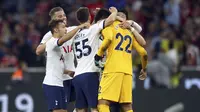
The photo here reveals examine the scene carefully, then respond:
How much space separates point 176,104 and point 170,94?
27 centimetres

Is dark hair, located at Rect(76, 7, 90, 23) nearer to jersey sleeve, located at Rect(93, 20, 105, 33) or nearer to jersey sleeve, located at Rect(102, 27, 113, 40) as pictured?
jersey sleeve, located at Rect(93, 20, 105, 33)

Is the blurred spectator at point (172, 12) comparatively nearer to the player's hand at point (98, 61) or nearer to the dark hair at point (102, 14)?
the dark hair at point (102, 14)

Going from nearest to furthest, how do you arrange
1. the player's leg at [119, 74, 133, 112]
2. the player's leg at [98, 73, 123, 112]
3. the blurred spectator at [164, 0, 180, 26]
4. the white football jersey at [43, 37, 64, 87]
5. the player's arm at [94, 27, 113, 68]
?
1. the player's arm at [94, 27, 113, 68]
2. the player's leg at [98, 73, 123, 112]
3. the player's leg at [119, 74, 133, 112]
4. the white football jersey at [43, 37, 64, 87]
5. the blurred spectator at [164, 0, 180, 26]

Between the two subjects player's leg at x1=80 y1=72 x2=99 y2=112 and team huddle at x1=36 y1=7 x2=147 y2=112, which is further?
player's leg at x1=80 y1=72 x2=99 y2=112

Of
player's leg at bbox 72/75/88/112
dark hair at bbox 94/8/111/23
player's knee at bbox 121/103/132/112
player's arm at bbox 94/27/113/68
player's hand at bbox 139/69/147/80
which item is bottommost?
player's knee at bbox 121/103/132/112

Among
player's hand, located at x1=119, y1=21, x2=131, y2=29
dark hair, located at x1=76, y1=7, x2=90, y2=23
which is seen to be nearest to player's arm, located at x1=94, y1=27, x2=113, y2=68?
player's hand, located at x1=119, y1=21, x2=131, y2=29

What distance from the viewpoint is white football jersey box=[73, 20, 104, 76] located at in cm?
1689

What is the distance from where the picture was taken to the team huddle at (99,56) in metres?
16.6

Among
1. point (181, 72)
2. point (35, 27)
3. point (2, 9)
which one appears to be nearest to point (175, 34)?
point (181, 72)

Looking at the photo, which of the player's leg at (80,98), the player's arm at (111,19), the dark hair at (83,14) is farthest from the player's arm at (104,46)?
the player's leg at (80,98)

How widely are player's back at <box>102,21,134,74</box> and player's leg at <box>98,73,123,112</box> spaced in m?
0.13

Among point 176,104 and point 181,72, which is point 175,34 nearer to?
point 181,72

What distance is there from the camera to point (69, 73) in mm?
17656

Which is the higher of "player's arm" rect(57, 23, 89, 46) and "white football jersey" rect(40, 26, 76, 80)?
"player's arm" rect(57, 23, 89, 46)
